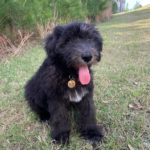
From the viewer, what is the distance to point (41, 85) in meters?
3.85

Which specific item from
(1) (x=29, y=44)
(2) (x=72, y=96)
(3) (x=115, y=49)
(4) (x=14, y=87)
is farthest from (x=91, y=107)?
(1) (x=29, y=44)

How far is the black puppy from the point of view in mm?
3367

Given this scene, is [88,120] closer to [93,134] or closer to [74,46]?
[93,134]

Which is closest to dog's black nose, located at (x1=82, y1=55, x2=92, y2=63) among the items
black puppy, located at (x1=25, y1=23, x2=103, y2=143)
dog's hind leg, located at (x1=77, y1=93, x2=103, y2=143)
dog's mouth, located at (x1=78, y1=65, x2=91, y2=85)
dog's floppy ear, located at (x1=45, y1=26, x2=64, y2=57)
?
black puppy, located at (x1=25, y1=23, x2=103, y2=143)

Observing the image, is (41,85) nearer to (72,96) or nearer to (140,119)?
(72,96)

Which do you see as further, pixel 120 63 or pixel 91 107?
pixel 120 63

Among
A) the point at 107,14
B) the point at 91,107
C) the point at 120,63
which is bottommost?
the point at 107,14

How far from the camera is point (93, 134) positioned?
3.74 meters

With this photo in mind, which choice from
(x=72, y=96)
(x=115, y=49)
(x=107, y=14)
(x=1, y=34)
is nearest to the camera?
(x=72, y=96)

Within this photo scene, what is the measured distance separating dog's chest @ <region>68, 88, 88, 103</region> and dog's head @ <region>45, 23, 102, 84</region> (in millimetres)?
302

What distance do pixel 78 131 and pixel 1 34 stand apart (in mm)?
6973

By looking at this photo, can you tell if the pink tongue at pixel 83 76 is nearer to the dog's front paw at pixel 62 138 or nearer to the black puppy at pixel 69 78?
the black puppy at pixel 69 78

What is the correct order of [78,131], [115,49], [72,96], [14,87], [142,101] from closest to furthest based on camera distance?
[72,96] → [78,131] → [142,101] → [14,87] → [115,49]

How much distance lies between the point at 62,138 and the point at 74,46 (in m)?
1.00
